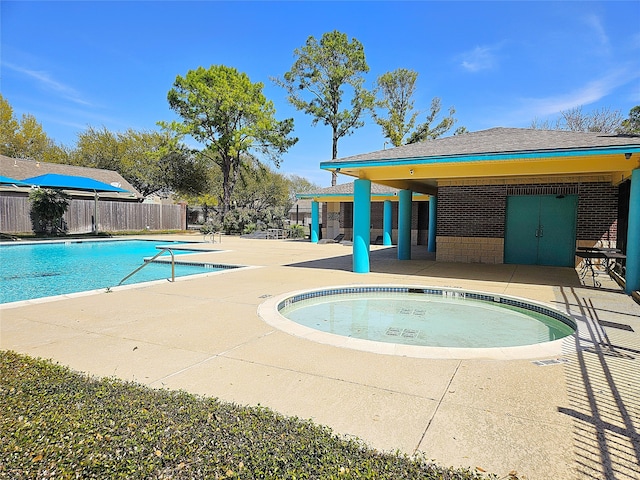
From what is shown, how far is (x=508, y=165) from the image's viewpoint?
945 centimetres

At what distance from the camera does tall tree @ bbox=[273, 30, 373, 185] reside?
32.7 meters

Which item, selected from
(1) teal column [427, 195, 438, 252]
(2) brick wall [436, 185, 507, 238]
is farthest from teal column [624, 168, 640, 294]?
(1) teal column [427, 195, 438, 252]

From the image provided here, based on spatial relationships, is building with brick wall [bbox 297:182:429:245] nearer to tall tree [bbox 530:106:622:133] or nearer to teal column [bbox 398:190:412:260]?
teal column [bbox 398:190:412:260]

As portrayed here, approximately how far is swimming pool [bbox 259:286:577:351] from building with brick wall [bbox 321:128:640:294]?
2634 mm

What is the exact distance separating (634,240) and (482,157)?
3.37 m

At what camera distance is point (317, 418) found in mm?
2887

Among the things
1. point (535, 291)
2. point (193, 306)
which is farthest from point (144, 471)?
point (535, 291)

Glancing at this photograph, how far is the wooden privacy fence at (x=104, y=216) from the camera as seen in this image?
22031mm

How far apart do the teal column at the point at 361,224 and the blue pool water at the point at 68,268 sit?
4967mm

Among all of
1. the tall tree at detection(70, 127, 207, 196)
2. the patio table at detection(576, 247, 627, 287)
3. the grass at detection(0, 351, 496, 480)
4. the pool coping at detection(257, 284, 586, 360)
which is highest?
the tall tree at detection(70, 127, 207, 196)

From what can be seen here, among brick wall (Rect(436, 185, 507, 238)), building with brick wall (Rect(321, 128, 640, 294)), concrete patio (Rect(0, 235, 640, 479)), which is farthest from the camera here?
brick wall (Rect(436, 185, 507, 238))

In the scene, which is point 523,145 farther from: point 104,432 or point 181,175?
point 181,175

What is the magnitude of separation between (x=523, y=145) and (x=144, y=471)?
357 inches

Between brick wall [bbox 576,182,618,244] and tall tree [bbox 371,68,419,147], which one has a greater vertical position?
tall tree [bbox 371,68,419,147]
